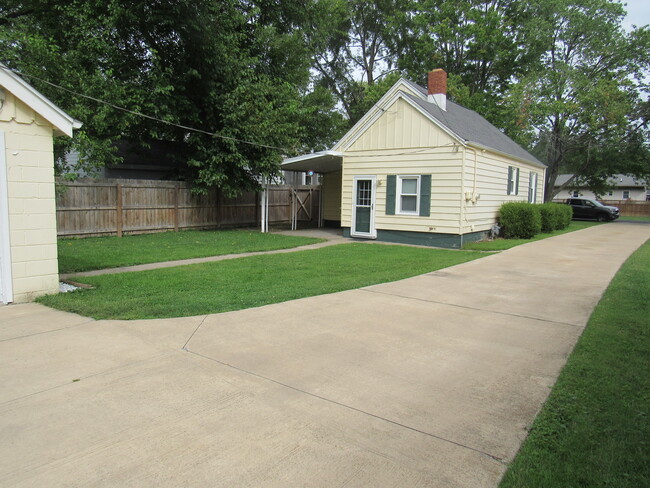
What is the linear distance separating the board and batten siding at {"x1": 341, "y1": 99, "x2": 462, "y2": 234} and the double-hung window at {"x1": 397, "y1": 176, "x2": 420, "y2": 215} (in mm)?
217

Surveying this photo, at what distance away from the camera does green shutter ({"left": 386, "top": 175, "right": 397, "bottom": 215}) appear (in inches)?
595

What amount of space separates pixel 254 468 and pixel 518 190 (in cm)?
1894

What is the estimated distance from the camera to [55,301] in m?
6.57

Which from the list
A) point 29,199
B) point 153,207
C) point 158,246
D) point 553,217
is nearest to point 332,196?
point 153,207

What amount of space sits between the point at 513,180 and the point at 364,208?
273 inches

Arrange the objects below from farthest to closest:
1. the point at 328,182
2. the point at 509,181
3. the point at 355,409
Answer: the point at 328,182, the point at 509,181, the point at 355,409

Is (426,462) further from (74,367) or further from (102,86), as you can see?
(102,86)

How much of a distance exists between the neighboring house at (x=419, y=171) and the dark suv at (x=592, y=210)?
1630 centimetres

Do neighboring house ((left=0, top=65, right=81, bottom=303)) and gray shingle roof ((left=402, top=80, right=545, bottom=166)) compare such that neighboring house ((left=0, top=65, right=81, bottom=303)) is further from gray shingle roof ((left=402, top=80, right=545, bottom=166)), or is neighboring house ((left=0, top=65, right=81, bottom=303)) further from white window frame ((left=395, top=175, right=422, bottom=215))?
gray shingle roof ((left=402, top=80, right=545, bottom=166))

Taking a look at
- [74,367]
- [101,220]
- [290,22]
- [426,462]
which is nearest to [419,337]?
[426,462]

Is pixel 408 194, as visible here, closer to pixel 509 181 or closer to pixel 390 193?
pixel 390 193

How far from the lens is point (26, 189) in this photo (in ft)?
21.9

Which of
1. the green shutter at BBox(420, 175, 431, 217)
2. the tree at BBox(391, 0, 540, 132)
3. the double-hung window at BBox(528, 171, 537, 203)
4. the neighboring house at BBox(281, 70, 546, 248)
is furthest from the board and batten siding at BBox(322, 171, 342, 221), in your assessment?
the tree at BBox(391, 0, 540, 132)

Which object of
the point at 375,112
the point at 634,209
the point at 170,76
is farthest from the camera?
the point at 634,209
